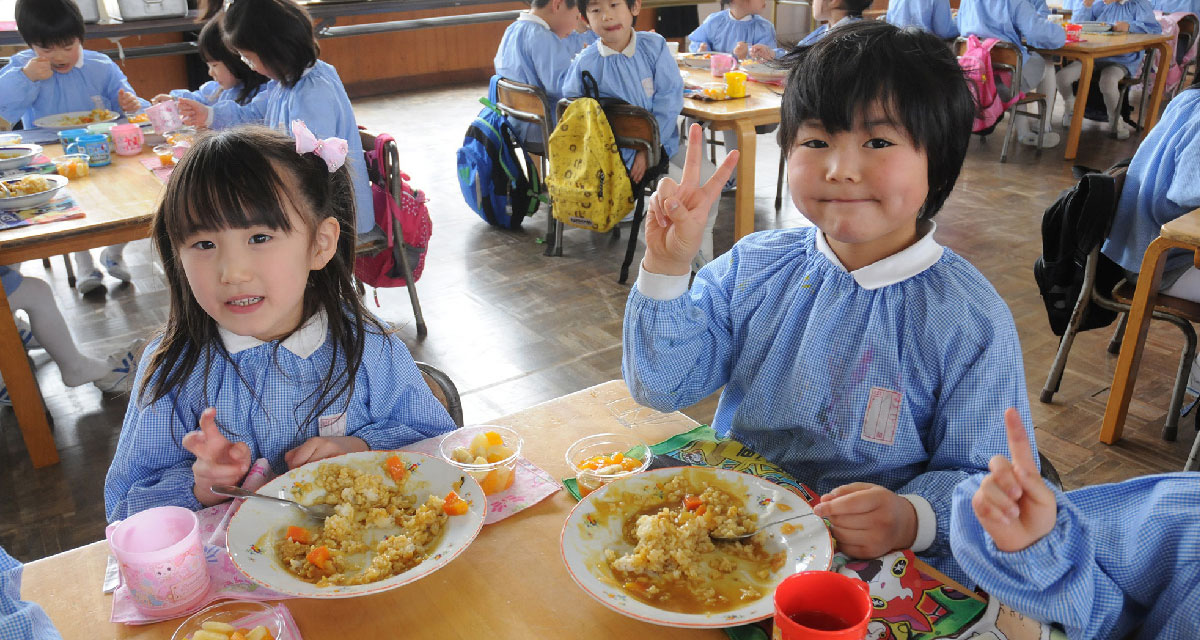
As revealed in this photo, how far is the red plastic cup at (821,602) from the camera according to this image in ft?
2.72

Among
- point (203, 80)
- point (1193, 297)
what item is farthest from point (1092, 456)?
point (203, 80)

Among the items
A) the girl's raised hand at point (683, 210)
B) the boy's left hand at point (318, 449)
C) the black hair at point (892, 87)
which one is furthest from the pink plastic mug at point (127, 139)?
the black hair at point (892, 87)

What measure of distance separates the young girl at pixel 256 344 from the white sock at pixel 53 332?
5.93 ft

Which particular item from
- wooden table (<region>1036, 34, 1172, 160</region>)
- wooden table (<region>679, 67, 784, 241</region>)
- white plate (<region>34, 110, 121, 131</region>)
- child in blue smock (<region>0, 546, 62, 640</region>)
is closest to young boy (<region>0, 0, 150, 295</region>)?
white plate (<region>34, 110, 121, 131</region>)

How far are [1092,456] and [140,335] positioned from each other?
134 inches

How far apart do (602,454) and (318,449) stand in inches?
16.8

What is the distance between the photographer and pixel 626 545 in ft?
3.54

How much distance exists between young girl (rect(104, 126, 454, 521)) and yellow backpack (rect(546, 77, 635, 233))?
235cm

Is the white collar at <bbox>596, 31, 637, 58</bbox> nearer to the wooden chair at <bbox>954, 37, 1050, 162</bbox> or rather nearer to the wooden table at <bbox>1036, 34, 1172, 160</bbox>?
the wooden chair at <bbox>954, 37, 1050, 162</bbox>

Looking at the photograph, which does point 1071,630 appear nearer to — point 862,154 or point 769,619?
point 769,619

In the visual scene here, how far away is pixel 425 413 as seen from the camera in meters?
1.50

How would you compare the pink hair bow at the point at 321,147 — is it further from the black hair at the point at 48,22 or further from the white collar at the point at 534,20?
the white collar at the point at 534,20

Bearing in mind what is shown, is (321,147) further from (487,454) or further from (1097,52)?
(1097,52)

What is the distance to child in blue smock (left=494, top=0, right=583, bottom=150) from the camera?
180 inches
